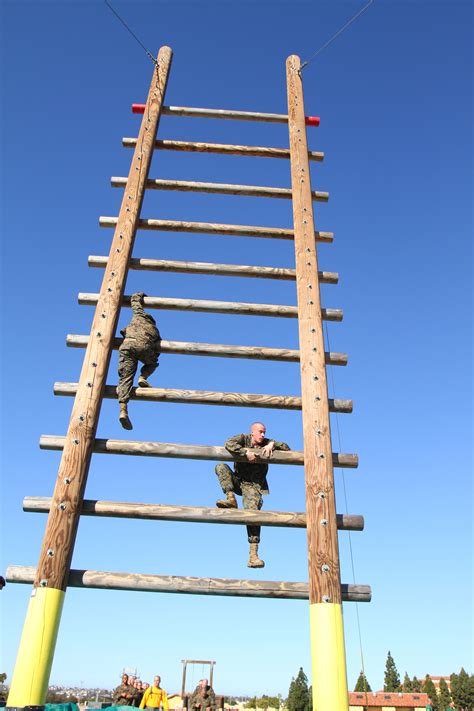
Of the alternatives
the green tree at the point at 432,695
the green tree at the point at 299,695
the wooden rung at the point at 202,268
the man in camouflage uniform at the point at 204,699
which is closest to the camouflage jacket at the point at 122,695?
the man in camouflage uniform at the point at 204,699

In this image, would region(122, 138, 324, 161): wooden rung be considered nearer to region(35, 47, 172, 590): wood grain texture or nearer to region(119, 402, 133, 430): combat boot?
region(35, 47, 172, 590): wood grain texture

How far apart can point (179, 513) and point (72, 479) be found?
0.75 metres

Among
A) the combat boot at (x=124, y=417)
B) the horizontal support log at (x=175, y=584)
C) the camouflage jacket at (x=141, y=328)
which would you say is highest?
the camouflage jacket at (x=141, y=328)

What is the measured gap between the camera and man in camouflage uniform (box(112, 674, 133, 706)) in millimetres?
9633

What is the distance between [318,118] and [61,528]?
4755 mm

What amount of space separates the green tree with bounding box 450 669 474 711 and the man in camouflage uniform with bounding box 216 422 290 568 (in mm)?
71970

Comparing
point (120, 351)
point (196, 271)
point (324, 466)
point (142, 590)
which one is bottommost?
point (142, 590)

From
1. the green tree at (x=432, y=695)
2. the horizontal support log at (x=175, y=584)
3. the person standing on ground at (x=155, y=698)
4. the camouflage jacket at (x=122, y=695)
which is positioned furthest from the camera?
the green tree at (x=432, y=695)

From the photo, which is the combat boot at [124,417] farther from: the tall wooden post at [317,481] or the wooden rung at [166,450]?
the tall wooden post at [317,481]

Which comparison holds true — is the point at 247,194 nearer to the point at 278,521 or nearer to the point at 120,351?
the point at 120,351

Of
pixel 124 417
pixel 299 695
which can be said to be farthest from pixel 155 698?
pixel 299 695

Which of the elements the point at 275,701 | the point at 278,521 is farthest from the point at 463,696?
the point at 278,521

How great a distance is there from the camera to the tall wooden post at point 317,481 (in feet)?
10.7

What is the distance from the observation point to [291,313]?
4.57 meters
